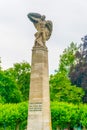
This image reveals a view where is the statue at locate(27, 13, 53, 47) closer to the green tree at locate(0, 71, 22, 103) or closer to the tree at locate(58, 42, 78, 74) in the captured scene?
the green tree at locate(0, 71, 22, 103)

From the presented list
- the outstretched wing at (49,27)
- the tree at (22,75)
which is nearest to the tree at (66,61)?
the tree at (22,75)

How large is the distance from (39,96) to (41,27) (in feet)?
17.2

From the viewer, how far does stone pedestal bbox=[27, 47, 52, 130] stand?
33969 millimetres

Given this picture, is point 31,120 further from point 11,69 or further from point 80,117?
point 11,69

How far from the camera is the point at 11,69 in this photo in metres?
84.8

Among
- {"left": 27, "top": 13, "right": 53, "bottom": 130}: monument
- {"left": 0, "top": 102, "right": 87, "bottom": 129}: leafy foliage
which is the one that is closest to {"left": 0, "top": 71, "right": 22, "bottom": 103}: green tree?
{"left": 0, "top": 102, "right": 87, "bottom": 129}: leafy foliage

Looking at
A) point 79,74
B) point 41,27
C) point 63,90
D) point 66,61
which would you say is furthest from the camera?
point 66,61

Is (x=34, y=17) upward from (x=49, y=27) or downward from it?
upward

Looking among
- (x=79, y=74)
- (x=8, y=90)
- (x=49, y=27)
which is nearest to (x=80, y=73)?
(x=79, y=74)

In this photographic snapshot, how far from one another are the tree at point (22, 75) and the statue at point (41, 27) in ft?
154

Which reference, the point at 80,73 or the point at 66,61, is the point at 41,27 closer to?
the point at 80,73

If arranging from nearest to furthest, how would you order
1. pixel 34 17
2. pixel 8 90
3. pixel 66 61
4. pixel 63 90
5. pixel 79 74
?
pixel 34 17 < pixel 63 90 < pixel 8 90 < pixel 79 74 < pixel 66 61

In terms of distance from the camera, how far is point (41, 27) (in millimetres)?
36094

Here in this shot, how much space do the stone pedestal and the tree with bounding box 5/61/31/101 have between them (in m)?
48.3
